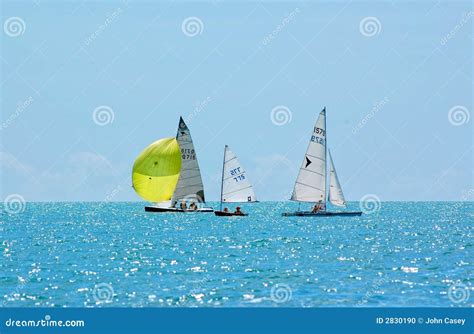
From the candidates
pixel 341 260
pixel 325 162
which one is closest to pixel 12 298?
pixel 341 260

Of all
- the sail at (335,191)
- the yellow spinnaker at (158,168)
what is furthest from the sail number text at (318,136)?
the yellow spinnaker at (158,168)

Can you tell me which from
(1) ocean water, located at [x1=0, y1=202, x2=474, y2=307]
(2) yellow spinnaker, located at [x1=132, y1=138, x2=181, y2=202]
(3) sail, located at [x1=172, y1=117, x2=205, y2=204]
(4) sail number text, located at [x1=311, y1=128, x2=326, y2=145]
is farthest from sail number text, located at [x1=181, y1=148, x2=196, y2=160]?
(1) ocean water, located at [x1=0, y1=202, x2=474, y2=307]

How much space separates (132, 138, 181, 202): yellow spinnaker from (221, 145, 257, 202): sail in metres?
6.67

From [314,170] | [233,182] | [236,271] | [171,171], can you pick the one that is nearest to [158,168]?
[171,171]

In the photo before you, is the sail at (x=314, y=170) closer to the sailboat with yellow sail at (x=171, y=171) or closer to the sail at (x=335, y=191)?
the sail at (x=335, y=191)

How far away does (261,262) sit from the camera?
42.8m

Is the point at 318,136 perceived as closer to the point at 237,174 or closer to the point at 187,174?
the point at 237,174

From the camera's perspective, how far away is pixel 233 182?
263 ft

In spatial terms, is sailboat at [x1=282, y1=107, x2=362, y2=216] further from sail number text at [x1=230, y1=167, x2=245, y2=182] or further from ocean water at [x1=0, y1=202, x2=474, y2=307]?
ocean water at [x1=0, y1=202, x2=474, y2=307]

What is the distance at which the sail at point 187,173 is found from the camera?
275ft

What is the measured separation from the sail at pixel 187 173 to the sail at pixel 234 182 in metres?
5.74

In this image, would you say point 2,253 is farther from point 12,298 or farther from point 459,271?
point 459,271

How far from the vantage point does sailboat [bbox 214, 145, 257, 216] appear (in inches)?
3075
